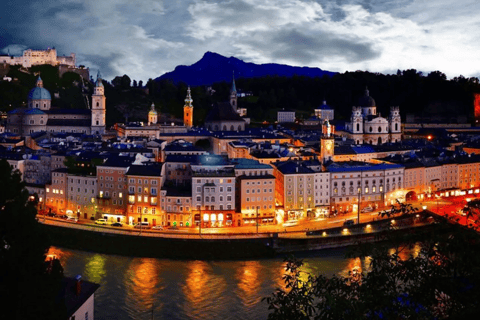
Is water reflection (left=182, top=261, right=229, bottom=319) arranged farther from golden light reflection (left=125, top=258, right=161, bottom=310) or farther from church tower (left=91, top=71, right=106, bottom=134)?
church tower (left=91, top=71, right=106, bottom=134)

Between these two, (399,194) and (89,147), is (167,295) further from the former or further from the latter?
(89,147)

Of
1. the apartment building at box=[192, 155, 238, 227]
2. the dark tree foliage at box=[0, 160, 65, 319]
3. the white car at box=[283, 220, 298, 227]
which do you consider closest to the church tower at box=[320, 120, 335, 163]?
the white car at box=[283, 220, 298, 227]

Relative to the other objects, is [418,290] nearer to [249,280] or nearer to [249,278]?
[249,280]

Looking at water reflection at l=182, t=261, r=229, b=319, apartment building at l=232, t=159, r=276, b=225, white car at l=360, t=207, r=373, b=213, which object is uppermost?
apartment building at l=232, t=159, r=276, b=225

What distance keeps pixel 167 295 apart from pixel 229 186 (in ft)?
21.3

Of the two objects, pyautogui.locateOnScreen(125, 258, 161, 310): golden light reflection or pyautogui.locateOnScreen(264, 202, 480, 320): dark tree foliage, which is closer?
pyautogui.locateOnScreen(264, 202, 480, 320): dark tree foliage

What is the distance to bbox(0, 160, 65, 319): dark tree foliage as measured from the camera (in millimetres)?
5297

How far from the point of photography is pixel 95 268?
44.6 ft

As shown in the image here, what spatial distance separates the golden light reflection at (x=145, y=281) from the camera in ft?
36.9

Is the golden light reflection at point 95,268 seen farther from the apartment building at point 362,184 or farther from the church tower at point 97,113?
the church tower at point 97,113

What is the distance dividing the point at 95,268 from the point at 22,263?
27.7 ft

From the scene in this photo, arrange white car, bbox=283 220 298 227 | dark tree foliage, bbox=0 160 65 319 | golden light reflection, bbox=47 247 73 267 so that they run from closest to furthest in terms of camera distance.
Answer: dark tree foliage, bbox=0 160 65 319 → golden light reflection, bbox=47 247 73 267 → white car, bbox=283 220 298 227

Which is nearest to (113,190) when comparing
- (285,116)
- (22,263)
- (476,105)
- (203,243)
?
(203,243)

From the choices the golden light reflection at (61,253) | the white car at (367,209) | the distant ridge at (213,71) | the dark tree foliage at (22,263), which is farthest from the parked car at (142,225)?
the distant ridge at (213,71)
